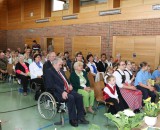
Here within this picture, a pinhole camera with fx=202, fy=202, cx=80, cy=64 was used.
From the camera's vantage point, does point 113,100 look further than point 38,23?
No

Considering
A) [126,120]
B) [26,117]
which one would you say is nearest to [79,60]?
[26,117]

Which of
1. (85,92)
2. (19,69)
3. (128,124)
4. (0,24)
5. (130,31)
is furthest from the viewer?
(0,24)

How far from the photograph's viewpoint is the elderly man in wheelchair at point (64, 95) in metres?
3.55

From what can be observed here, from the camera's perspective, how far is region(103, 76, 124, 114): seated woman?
369cm

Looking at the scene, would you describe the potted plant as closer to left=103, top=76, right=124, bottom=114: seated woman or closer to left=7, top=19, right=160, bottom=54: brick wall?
left=103, top=76, right=124, bottom=114: seated woman

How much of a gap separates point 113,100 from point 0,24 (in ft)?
44.9

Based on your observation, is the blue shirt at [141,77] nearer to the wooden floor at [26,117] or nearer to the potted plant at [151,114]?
the wooden floor at [26,117]

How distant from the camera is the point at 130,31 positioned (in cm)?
764

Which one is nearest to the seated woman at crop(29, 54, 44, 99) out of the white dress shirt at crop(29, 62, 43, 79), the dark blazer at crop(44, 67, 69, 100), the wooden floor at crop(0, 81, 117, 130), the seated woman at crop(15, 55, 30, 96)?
the white dress shirt at crop(29, 62, 43, 79)

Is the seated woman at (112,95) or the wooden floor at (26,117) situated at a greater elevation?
the seated woman at (112,95)

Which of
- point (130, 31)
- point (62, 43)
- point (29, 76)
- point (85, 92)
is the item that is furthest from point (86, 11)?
point (85, 92)

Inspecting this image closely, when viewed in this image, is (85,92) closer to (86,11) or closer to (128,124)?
(128,124)

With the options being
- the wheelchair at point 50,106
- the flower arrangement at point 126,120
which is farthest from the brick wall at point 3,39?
the flower arrangement at point 126,120

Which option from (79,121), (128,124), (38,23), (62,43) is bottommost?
(79,121)
